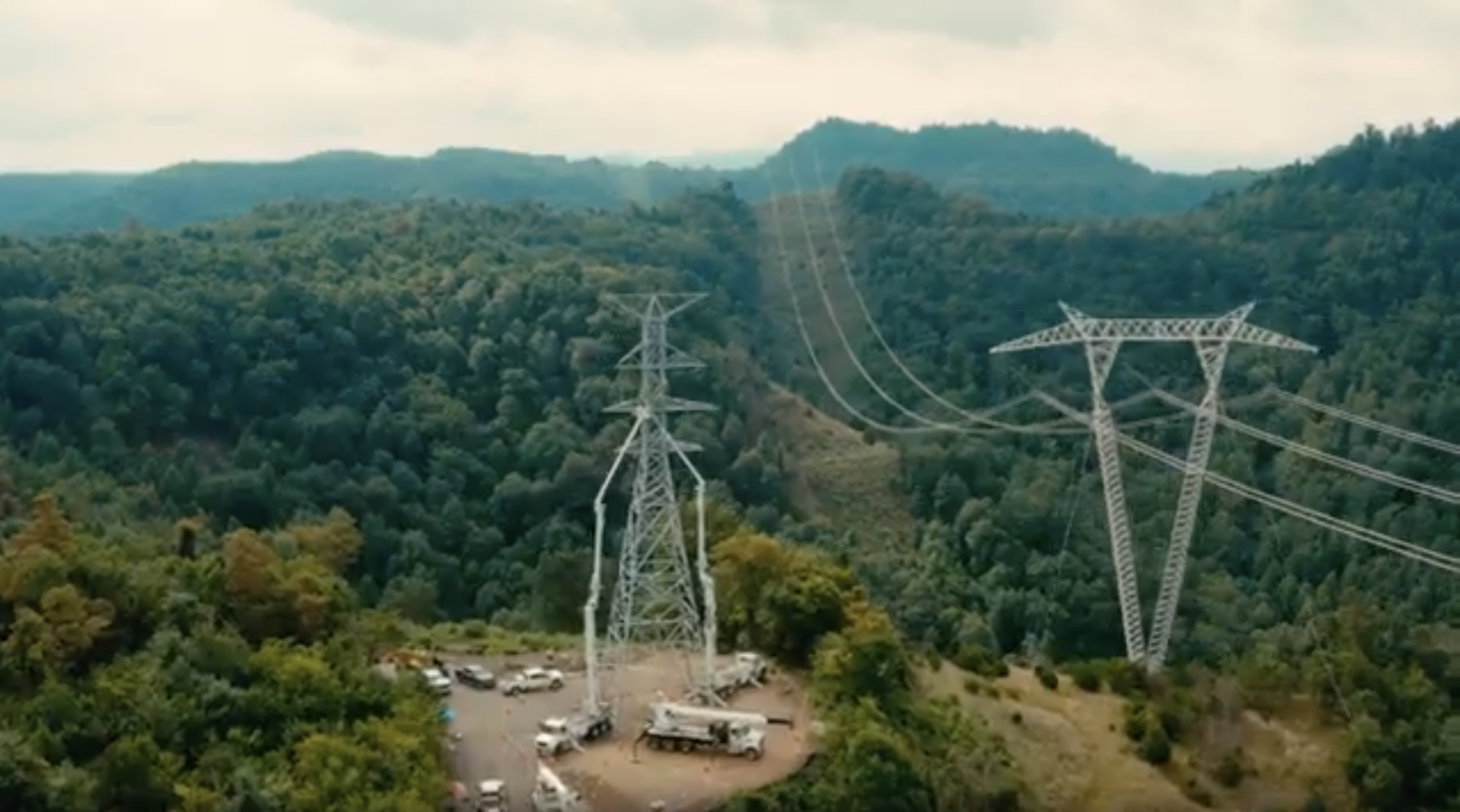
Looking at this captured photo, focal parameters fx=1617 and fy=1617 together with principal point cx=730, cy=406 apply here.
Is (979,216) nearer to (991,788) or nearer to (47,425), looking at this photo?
(47,425)

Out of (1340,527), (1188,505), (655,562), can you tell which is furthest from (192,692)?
(1340,527)

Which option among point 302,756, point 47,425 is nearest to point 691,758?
point 302,756

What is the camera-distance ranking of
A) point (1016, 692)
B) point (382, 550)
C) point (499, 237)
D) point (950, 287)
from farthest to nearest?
point (950, 287), point (499, 237), point (382, 550), point (1016, 692)

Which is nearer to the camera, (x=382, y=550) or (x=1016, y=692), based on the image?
(x=1016, y=692)

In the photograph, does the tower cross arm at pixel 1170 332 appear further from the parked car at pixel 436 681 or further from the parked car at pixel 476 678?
the parked car at pixel 436 681

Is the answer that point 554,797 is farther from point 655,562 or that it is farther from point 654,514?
point 654,514
